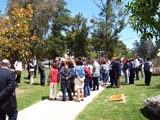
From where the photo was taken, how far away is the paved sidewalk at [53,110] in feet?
42.8

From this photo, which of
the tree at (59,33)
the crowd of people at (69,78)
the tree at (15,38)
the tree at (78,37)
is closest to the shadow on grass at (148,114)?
the crowd of people at (69,78)

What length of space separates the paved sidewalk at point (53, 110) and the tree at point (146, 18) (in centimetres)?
721

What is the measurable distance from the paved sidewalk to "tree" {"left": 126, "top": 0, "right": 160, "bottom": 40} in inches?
284

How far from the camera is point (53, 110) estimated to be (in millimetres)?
14562

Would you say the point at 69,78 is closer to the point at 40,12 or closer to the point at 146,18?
the point at 146,18

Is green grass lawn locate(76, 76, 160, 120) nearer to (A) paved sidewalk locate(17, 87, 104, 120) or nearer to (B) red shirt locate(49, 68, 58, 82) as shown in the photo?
(A) paved sidewalk locate(17, 87, 104, 120)

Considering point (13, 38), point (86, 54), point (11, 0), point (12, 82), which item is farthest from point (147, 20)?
point (86, 54)

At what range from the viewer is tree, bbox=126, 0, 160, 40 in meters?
5.98

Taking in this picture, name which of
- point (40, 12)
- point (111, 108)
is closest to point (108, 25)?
point (40, 12)

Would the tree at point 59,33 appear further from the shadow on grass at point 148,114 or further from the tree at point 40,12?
the shadow on grass at point 148,114

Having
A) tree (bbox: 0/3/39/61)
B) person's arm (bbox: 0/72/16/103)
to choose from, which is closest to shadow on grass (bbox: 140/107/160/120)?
person's arm (bbox: 0/72/16/103)

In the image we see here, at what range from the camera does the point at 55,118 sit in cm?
1288

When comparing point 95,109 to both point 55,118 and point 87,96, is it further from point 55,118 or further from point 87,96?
point 87,96

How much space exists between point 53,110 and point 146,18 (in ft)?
30.0
